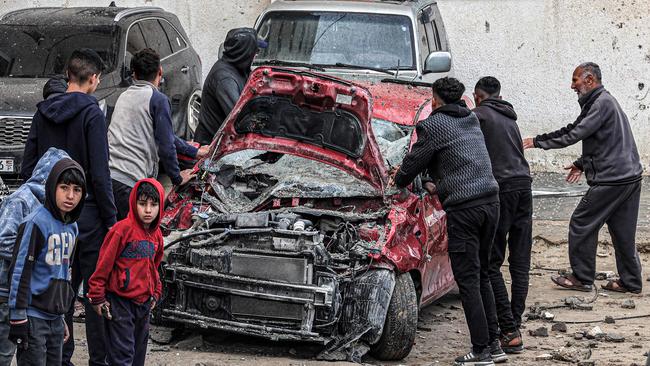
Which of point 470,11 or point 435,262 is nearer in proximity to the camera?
point 435,262

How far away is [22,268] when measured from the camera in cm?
565

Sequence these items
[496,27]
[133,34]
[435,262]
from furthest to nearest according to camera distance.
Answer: [496,27]
[133,34]
[435,262]

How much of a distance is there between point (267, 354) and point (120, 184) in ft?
5.01

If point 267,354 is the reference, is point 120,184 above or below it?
above

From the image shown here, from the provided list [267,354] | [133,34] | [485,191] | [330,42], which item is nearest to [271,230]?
[267,354]

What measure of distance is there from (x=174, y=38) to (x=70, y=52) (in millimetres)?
1787

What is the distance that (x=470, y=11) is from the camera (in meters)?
15.3

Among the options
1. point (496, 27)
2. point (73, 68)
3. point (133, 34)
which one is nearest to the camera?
point (73, 68)

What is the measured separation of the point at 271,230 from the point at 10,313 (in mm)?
2404

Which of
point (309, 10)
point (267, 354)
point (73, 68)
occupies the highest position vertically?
point (309, 10)

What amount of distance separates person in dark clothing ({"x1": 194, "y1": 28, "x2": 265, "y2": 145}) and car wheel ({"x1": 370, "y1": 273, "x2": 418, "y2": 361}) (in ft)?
8.62

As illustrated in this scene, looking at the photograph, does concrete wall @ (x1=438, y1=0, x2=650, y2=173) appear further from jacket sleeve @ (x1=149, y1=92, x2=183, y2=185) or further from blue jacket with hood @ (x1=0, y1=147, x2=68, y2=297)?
blue jacket with hood @ (x1=0, y1=147, x2=68, y2=297)

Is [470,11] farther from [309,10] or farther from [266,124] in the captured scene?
[266,124]

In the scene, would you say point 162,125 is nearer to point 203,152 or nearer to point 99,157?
point 203,152
